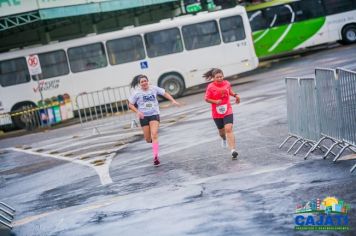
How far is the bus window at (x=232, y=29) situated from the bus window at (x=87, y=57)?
5216 millimetres

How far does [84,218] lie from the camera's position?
7.99 m

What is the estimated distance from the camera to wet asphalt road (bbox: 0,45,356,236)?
22.6 feet

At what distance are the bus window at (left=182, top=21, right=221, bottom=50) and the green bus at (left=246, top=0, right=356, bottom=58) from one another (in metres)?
5.53

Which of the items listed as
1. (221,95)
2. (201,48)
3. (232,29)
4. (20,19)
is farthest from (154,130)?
(20,19)

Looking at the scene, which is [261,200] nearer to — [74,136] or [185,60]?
[74,136]

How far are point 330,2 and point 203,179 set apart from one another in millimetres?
24947

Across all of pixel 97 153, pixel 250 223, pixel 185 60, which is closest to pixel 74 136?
pixel 97 153

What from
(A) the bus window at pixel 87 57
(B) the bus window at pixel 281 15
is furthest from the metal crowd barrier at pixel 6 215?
(B) the bus window at pixel 281 15

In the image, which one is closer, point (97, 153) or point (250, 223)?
point (250, 223)

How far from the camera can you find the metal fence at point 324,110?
8477 mm

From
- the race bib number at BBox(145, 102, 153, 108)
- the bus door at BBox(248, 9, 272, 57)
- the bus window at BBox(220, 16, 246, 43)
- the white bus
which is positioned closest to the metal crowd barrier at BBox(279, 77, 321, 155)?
the race bib number at BBox(145, 102, 153, 108)

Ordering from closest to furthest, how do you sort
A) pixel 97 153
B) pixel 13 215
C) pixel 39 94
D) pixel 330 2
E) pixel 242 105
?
pixel 13 215 < pixel 97 153 < pixel 242 105 < pixel 39 94 < pixel 330 2

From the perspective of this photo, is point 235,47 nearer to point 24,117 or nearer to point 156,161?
point 24,117

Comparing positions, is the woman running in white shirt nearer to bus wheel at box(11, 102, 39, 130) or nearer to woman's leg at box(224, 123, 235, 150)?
woman's leg at box(224, 123, 235, 150)
